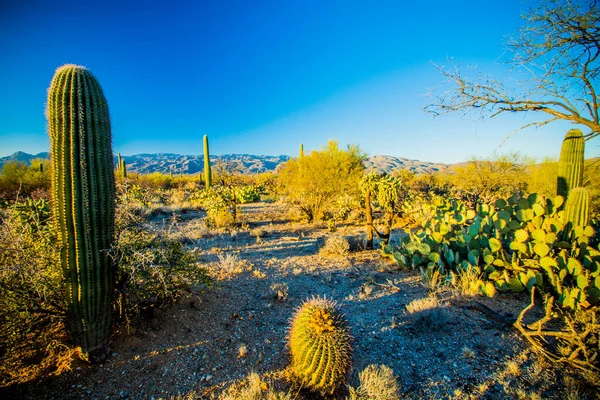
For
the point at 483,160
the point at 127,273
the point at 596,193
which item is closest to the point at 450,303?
the point at 127,273

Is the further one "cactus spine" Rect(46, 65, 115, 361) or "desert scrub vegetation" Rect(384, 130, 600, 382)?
"desert scrub vegetation" Rect(384, 130, 600, 382)

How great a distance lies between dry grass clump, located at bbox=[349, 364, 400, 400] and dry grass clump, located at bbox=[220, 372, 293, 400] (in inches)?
24.8

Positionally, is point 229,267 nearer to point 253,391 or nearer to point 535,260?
point 253,391

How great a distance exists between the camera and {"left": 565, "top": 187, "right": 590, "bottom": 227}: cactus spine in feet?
14.6

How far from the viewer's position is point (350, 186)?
→ 37.4 feet

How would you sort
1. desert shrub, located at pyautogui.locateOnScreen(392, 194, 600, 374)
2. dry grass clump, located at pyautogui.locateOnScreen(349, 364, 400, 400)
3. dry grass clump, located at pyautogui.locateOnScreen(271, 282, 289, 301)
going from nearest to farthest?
1. dry grass clump, located at pyautogui.locateOnScreen(349, 364, 400, 400)
2. desert shrub, located at pyautogui.locateOnScreen(392, 194, 600, 374)
3. dry grass clump, located at pyautogui.locateOnScreen(271, 282, 289, 301)

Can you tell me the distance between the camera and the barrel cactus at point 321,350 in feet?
8.11

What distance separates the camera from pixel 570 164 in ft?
21.8

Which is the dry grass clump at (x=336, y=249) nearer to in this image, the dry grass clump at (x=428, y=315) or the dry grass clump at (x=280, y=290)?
the dry grass clump at (x=280, y=290)

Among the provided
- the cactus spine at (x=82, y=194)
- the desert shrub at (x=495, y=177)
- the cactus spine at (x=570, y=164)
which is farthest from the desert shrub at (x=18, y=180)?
the desert shrub at (x=495, y=177)

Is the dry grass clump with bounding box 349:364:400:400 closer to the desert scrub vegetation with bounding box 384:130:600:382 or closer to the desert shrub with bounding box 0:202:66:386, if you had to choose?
the desert scrub vegetation with bounding box 384:130:600:382

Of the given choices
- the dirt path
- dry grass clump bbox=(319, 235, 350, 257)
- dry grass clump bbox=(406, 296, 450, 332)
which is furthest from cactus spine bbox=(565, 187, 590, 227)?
dry grass clump bbox=(319, 235, 350, 257)

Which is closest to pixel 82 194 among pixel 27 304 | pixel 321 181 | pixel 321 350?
pixel 27 304

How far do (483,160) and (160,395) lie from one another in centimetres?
1966
